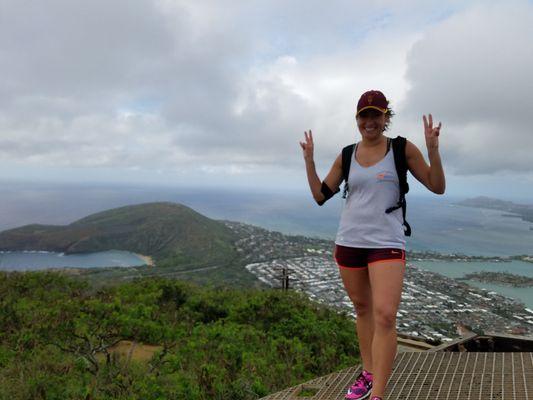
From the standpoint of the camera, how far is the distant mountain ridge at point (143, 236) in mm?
46969

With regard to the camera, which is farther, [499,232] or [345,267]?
[499,232]

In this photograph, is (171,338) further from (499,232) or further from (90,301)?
(499,232)

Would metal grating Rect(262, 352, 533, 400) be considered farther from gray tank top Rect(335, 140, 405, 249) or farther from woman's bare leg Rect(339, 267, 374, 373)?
gray tank top Rect(335, 140, 405, 249)

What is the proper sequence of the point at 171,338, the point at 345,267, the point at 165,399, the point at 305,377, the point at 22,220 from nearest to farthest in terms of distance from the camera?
the point at 345,267 < the point at 165,399 < the point at 305,377 < the point at 171,338 < the point at 22,220

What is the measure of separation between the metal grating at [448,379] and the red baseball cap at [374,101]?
169 cm

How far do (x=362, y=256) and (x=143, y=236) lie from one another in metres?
55.0

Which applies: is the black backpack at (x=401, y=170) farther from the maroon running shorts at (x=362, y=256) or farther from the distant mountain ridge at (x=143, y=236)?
the distant mountain ridge at (x=143, y=236)

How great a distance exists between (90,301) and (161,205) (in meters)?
57.1

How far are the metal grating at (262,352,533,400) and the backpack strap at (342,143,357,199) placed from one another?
1277 mm

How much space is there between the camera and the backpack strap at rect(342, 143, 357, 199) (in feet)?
7.16

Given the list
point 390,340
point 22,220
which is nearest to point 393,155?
point 390,340

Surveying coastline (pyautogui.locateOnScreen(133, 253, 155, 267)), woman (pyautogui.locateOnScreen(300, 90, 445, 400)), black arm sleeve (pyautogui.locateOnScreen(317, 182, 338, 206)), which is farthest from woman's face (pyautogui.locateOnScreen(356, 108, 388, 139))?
coastline (pyautogui.locateOnScreen(133, 253, 155, 267))

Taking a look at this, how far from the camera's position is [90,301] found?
6949 millimetres

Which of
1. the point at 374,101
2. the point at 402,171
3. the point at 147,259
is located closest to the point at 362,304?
the point at 402,171
